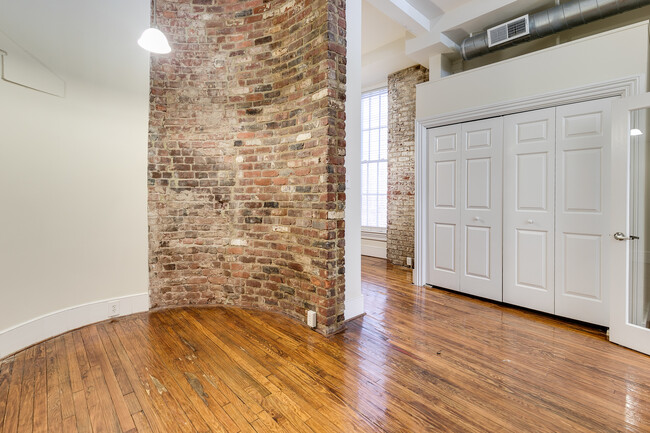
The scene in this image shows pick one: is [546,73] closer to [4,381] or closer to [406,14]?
[406,14]

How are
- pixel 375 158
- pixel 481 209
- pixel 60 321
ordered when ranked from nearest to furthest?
pixel 60 321 → pixel 481 209 → pixel 375 158

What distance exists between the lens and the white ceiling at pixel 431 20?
3520mm

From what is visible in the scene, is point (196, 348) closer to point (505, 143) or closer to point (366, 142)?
point (505, 143)

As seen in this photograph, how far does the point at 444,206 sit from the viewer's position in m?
4.01

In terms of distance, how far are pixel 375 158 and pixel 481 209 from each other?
289cm

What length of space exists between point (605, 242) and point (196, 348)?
150 inches

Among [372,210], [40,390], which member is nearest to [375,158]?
[372,210]

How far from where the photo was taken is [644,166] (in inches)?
98.9

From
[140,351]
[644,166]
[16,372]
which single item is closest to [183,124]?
[140,351]

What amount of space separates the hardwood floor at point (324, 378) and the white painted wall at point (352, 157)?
422 millimetres

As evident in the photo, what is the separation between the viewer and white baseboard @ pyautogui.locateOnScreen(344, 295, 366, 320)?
3.01 metres

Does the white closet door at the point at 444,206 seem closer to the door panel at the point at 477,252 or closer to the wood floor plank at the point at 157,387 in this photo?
the door panel at the point at 477,252

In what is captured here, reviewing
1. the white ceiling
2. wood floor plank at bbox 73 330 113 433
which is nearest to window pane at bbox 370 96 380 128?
the white ceiling

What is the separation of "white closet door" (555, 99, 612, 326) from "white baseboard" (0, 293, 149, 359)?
4405 mm
